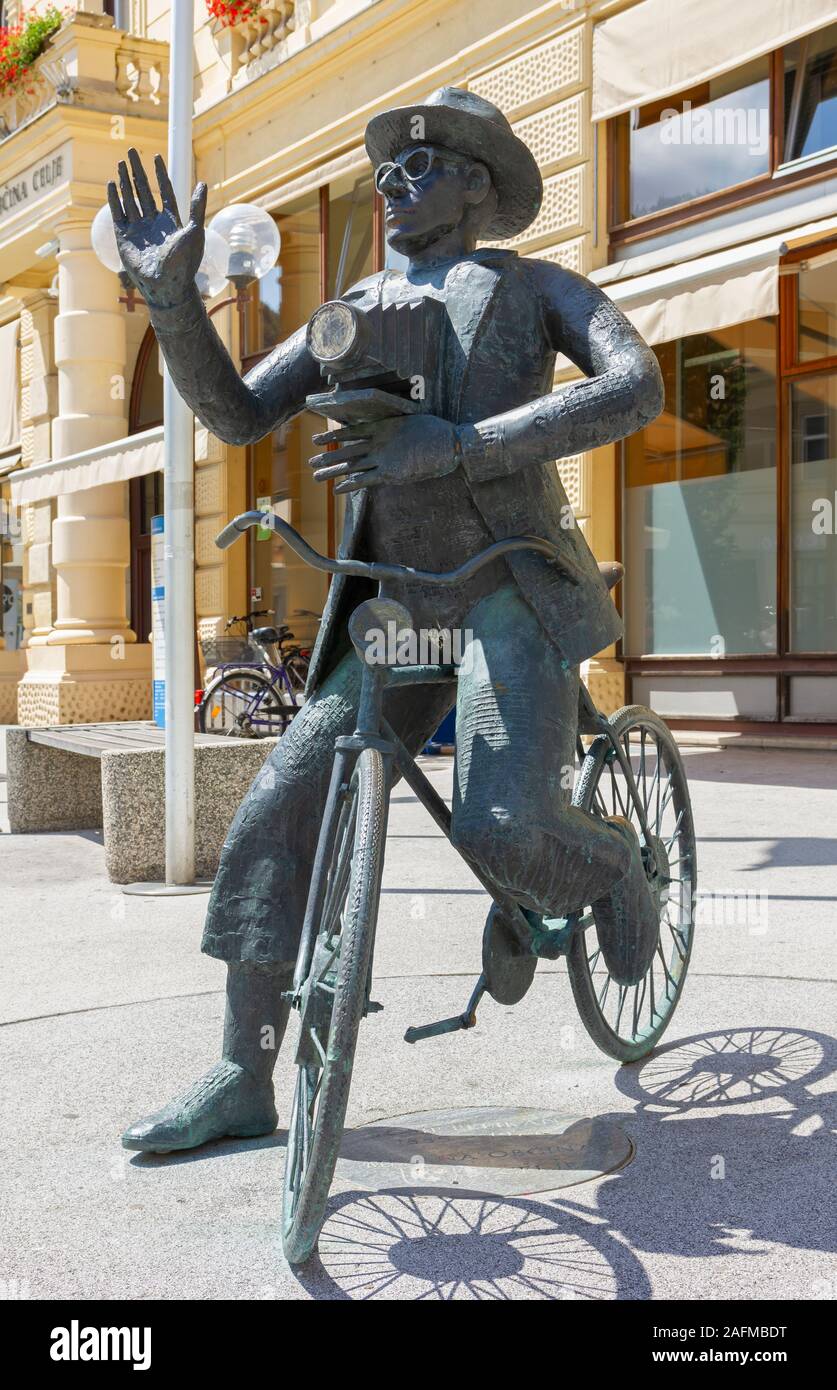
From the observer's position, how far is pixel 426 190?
2955mm

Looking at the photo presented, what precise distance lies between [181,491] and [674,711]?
6002 mm

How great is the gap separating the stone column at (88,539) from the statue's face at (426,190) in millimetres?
12989

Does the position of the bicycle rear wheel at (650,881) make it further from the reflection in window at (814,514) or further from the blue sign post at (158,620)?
the reflection in window at (814,514)

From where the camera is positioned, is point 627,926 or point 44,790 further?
point 44,790

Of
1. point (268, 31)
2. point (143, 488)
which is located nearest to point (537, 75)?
point (268, 31)

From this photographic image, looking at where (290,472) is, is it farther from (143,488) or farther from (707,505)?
(707,505)

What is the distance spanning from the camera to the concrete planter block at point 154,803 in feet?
21.3

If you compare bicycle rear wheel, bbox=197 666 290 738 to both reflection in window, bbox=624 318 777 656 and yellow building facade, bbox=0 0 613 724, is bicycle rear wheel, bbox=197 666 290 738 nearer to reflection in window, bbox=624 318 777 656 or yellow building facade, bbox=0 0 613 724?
yellow building facade, bbox=0 0 613 724

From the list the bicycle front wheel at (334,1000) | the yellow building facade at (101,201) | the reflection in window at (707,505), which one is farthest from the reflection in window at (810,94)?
the bicycle front wheel at (334,1000)

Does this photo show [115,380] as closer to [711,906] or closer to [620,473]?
[620,473]

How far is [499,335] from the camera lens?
288 centimetres

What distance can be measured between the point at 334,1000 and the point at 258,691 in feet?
32.4

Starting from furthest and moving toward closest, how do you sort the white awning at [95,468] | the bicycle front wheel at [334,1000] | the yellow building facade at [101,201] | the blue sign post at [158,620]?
the yellow building facade at [101,201] < the white awning at [95,468] < the blue sign post at [158,620] < the bicycle front wheel at [334,1000]

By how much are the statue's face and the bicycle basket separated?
10952 millimetres
